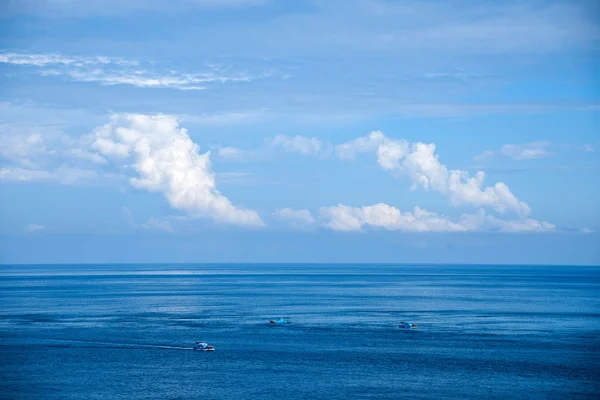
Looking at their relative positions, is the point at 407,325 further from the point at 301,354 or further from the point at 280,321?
the point at 301,354

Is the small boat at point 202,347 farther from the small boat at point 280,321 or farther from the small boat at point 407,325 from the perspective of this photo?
the small boat at point 407,325

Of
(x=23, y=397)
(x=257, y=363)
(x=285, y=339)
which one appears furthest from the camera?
(x=285, y=339)

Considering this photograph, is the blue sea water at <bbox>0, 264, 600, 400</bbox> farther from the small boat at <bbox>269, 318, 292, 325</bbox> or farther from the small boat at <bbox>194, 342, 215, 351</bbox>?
the small boat at <bbox>269, 318, 292, 325</bbox>

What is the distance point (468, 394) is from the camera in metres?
73.5

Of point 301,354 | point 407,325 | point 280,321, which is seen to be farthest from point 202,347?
point 407,325

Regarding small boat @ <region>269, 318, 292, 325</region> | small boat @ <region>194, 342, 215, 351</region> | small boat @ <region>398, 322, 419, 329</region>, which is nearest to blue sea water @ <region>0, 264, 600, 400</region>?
small boat @ <region>398, 322, 419, 329</region>

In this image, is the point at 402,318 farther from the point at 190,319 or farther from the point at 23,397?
the point at 23,397

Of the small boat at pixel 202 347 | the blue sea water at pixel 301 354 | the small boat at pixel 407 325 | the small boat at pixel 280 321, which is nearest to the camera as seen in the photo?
the blue sea water at pixel 301 354

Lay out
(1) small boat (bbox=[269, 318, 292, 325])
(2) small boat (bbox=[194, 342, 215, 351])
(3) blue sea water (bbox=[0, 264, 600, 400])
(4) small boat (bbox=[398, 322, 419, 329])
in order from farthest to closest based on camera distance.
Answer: (1) small boat (bbox=[269, 318, 292, 325])
(4) small boat (bbox=[398, 322, 419, 329])
(2) small boat (bbox=[194, 342, 215, 351])
(3) blue sea water (bbox=[0, 264, 600, 400])

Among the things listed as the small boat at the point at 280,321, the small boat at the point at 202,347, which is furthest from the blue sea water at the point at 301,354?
the small boat at the point at 280,321

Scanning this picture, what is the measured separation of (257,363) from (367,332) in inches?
1209

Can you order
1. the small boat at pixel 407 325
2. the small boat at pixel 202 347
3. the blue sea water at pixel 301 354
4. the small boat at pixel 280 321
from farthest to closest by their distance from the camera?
1. the small boat at pixel 280 321
2. the small boat at pixel 407 325
3. the small boat at pixel 202 347
4. the blue sea water at pixel 301 354

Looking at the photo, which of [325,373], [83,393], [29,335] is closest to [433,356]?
[325,373]

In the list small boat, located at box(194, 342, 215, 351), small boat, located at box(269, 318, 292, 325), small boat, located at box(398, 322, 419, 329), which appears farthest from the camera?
small boat, located at box(269, 318, 292, 325)
